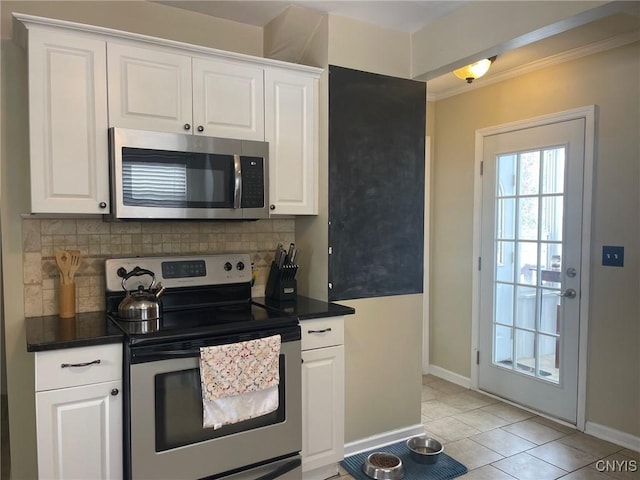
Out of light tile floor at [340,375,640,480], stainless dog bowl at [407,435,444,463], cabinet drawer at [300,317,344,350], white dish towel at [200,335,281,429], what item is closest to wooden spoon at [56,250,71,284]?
white dish towel at [200,335,281,429]

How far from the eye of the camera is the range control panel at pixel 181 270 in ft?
7.57

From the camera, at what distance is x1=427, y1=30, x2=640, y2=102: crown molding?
9.11ft

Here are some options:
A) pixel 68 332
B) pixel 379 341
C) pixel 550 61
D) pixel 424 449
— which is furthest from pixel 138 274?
pixel 550 61

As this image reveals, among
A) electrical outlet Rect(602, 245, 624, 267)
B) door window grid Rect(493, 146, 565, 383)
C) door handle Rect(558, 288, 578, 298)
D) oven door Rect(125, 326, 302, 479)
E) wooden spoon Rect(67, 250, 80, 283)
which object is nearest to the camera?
oven door Rect(125, 326, 302, 479)

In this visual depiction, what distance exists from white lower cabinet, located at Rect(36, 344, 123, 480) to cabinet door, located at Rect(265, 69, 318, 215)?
1.16m

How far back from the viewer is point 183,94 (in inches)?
89.4

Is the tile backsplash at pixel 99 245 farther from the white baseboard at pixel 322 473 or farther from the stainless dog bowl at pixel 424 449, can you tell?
the stainless dog bowl at pixel 424 449

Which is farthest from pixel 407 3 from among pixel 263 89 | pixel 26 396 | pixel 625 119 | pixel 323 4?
pixel 26 396

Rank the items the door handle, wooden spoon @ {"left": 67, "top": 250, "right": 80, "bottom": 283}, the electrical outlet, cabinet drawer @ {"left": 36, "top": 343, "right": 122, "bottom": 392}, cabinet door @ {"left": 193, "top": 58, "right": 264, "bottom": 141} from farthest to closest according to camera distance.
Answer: the door handle, the electrical outlet, cabinet door @ {"left": 193, "top": 58, "right": 264, "bottom": 141}, wooden spoon @ {"left": 67, "top": 250, "right": 80, "bottom": 283}, cabinet drawer @ {"left": 36, "top": 343, "right": 122, "bottom": 392}

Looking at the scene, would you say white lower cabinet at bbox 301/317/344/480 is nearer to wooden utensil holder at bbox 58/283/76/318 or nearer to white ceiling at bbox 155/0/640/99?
wooden utensil holder at bbox 58/283/76/318

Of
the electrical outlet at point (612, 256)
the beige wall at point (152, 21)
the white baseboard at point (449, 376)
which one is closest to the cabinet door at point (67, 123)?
the beige wall at point (152, 21)

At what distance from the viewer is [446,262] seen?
13.3 feet

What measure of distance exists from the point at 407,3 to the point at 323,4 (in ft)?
1.46

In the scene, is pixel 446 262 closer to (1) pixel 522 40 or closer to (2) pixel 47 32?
(1) pixel 522 40
